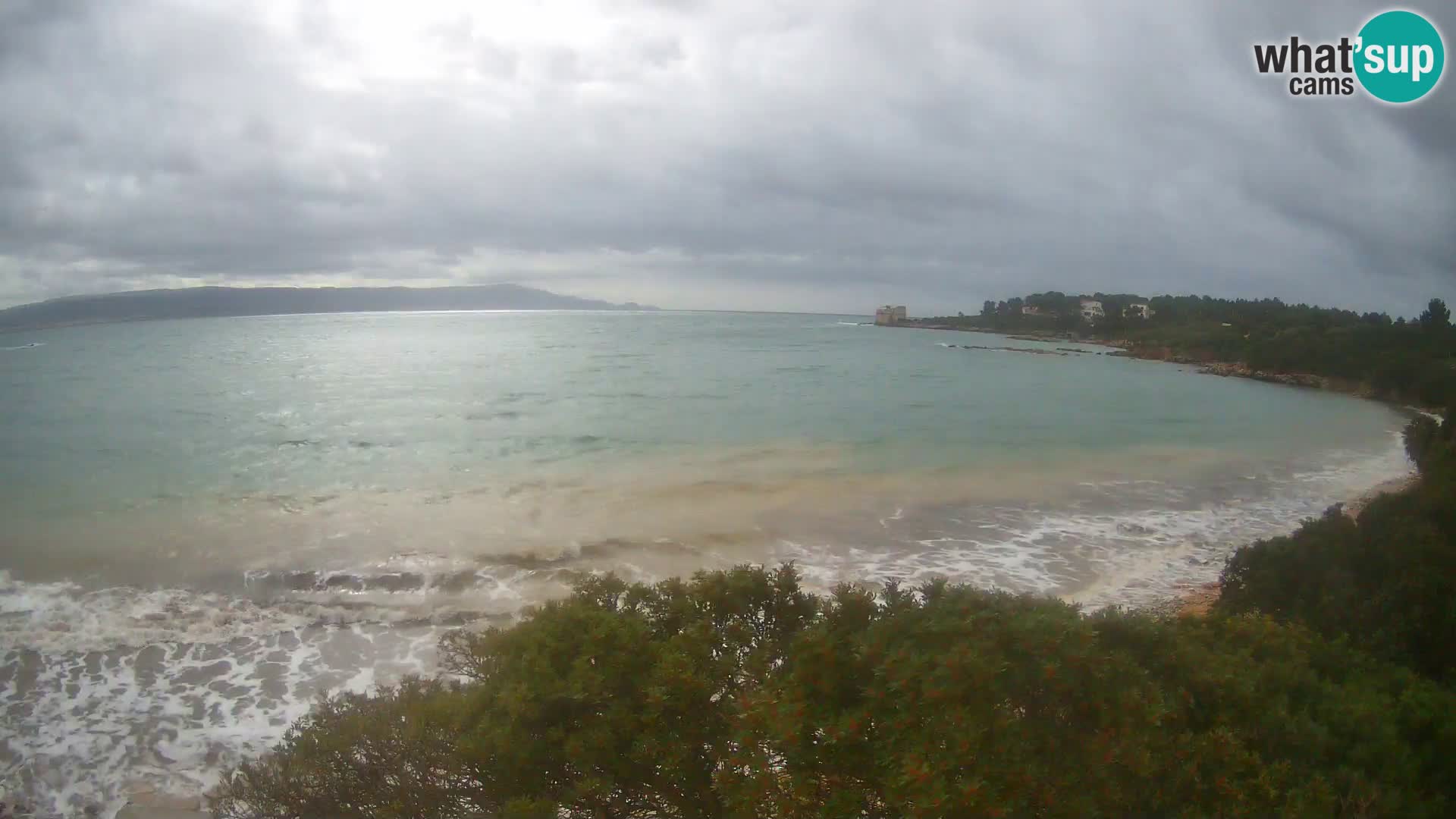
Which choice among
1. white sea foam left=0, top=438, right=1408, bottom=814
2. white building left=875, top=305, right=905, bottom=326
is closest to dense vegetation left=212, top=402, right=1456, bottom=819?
white sea foam left=0, top=438, right=1408, bottom=814

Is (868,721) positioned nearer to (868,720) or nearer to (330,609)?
(868,720)

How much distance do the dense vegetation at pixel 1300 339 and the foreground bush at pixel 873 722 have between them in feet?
96.9

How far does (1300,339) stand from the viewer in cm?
5806

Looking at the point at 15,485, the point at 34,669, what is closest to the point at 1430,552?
the point at 34,669

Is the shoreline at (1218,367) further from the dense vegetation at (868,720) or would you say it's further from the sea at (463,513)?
the dense vegetation at (868,720)

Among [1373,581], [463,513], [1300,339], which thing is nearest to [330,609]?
[463,513]

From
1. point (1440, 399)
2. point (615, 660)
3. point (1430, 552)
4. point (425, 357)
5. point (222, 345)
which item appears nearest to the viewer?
point (615, 660)

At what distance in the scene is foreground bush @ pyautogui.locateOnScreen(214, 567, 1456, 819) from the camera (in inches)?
155

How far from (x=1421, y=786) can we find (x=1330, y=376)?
6111cm

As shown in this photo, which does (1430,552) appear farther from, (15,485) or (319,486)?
(15,485)

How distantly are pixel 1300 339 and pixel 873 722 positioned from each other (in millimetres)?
69325

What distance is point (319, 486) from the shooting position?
63.1ft

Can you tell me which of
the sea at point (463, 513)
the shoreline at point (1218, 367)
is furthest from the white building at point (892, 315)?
the sea at point (463, 513)

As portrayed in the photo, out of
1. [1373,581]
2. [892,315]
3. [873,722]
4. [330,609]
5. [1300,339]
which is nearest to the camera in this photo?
[873,722]
